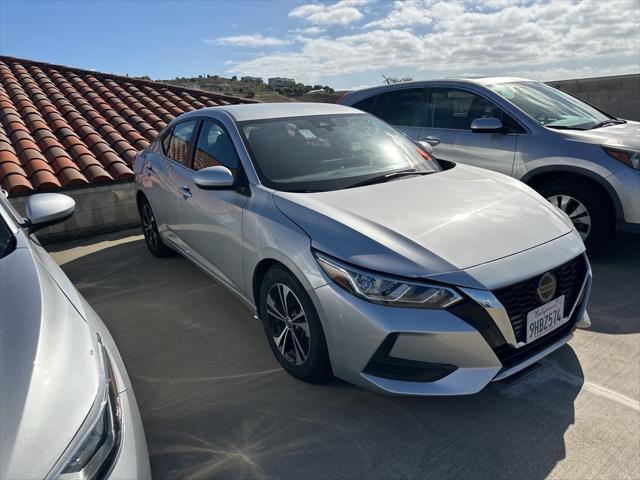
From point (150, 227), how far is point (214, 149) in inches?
74.9

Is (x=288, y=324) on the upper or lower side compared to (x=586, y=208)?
lower

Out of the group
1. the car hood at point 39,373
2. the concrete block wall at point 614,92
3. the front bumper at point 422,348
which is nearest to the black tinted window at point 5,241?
the car hood at point 39,373

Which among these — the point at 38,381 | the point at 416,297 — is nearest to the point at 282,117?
the point at 416,297

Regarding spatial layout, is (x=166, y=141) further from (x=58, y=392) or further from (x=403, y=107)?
(x=58, y=392)

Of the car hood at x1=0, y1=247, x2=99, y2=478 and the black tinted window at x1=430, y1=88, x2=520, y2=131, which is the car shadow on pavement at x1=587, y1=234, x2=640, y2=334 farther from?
the car hood at x1=0, y1=247, x2=99, y2=478

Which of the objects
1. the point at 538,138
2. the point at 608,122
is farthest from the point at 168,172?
the point at 608,122

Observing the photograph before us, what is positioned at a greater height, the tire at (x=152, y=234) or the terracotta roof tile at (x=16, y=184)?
the terracotta roof tile at (x=16, y=184)

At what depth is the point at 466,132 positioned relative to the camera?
199 inches

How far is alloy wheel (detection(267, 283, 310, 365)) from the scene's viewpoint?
254 cm

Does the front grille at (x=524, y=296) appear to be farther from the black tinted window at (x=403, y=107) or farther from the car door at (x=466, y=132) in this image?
the black tinted window at (x=403, y=107)

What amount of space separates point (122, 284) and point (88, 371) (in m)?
3.22

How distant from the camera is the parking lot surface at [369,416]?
2098mm

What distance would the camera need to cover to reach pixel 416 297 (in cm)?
208

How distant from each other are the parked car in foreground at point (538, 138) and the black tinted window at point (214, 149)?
6.72 ft
